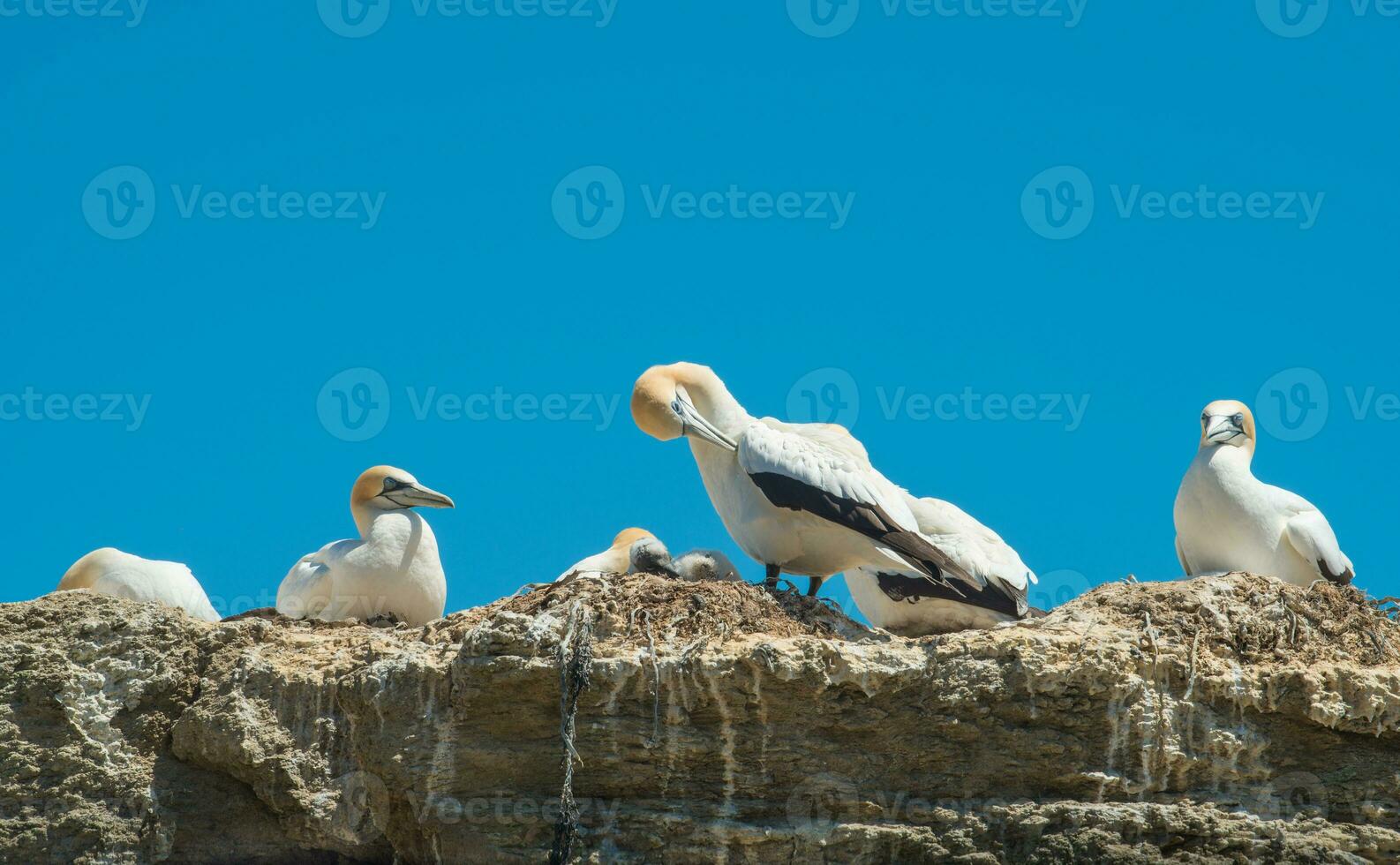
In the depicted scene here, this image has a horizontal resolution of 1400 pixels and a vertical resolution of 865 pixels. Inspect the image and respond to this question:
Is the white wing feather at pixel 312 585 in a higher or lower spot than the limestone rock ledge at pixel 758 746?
higher

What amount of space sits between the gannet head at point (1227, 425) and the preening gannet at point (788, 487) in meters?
2.34

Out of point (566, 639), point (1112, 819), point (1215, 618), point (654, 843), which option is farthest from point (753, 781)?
point (1215, 618)

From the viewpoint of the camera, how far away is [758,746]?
9.79m

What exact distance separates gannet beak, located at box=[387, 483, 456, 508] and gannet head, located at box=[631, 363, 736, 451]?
5.67 feet

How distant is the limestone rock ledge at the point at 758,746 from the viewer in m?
9.67

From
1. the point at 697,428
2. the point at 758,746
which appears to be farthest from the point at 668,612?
the point at 697,428

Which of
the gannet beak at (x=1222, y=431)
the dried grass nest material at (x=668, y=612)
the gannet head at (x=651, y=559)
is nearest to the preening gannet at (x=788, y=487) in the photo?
the gannet head at (x=651, y=559)

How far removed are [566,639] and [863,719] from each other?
1.65 metres

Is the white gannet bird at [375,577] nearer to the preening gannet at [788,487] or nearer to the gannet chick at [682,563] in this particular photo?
the gannet chick at [682,563]

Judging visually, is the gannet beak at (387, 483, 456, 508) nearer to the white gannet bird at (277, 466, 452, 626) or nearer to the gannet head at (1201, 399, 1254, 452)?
the white gannet bird at (277, 466, 452, 626)

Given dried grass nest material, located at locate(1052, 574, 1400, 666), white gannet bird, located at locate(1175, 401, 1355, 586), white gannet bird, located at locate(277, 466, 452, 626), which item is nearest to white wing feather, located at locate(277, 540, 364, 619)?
white gannet bird, located at locate(277, 466, 452, 626)

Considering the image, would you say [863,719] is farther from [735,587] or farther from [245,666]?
[245,666]

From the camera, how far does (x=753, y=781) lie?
32.2 ft

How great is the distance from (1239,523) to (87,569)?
813cm
